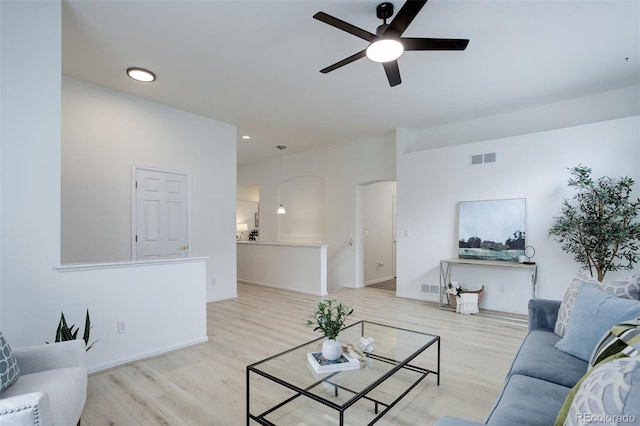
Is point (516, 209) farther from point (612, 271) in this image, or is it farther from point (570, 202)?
point (612, 271)

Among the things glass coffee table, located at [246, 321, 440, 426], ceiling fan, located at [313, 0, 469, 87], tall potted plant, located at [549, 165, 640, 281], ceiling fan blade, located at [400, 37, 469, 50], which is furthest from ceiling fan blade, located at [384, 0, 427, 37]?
tall potted plant, located at [549, 165, 640, 281]

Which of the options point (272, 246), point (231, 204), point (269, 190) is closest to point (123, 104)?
point (231, 204)

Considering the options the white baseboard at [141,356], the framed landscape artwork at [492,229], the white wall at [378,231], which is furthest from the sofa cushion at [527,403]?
the white wall at [378,231]

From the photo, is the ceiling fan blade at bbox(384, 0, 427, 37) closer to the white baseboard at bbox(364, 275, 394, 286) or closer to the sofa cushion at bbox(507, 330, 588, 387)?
the sofa cushion at bbox(507, 330, 588, 387)

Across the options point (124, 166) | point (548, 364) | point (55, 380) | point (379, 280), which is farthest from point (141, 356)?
point (379, 280)

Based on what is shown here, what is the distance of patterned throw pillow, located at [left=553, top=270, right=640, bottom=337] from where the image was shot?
1.92 meters

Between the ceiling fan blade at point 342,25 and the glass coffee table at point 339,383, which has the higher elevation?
the ceiling fan blade at point 342,25

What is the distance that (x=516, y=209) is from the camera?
4.67 m

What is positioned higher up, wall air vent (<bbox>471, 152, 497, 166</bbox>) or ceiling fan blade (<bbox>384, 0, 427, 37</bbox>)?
ceiling fan blade (<bbox>384, 0, 427, 37</bbox>)

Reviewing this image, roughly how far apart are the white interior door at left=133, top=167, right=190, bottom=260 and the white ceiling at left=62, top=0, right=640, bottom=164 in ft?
3.75

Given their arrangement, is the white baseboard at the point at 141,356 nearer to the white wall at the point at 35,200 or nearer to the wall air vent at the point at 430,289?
the white wall at the point at 35,200

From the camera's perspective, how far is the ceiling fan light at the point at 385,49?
7.77ft

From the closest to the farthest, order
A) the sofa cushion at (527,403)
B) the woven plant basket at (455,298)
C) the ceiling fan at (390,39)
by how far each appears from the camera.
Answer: the sofa cushion at (527,403) → the ceiling fan at (390,39) → the woven plant basket at (455,298)

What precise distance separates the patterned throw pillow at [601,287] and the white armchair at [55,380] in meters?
2.80
